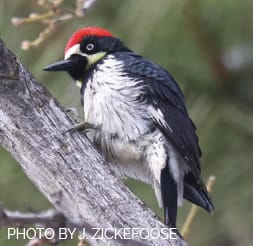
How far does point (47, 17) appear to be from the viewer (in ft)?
8.73

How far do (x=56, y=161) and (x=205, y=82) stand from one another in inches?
47.0

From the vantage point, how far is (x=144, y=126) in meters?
2.79

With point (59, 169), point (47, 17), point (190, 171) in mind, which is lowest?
point (190, 171)

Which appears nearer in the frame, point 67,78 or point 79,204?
point 79,204

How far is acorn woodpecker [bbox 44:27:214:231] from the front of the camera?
2738mm

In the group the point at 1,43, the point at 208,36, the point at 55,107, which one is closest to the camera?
the point at 1,43

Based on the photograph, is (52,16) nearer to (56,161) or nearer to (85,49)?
(85,49)

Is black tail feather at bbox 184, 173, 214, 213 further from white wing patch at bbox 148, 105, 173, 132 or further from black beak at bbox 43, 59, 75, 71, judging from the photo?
black beak at bbox 43, 59, 75, 71

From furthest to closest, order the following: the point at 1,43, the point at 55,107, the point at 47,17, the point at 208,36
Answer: the point at 208,36, the point at 47,17, the point at 55,107, the point at 1,43

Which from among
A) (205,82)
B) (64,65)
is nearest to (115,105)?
(64,65)

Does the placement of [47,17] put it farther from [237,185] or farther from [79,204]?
[237,185]

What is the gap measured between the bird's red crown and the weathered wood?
0.78 m

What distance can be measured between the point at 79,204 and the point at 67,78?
4.05ft

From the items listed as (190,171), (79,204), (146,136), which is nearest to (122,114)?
(146,136)
